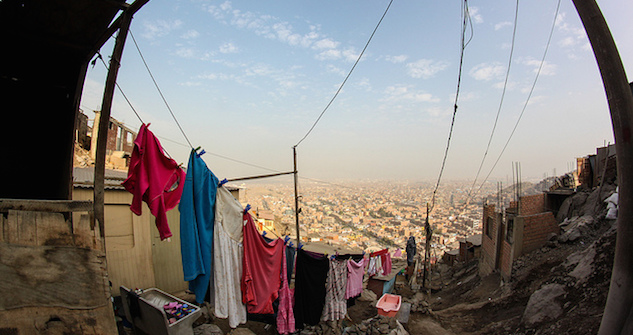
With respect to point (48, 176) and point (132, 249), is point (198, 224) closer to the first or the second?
point (48, 176)

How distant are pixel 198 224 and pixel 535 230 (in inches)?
443

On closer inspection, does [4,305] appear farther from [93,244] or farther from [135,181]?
[135,181]

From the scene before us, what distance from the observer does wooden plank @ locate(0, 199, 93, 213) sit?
2369mm

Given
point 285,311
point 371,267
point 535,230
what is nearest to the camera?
point 285,311

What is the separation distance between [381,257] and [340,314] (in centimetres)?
738

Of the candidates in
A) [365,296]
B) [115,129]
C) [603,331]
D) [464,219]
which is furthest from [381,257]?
[464,219]

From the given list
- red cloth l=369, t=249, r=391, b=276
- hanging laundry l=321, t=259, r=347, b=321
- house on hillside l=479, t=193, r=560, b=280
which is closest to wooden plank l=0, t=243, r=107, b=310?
hanging laundry l=321, t=259, r=347, b=321

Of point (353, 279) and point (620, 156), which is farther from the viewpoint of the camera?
point (353, 279)

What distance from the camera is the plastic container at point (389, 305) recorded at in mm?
7278

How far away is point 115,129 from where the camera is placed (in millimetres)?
21125

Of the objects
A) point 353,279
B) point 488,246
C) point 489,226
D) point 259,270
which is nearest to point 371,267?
point 488,246

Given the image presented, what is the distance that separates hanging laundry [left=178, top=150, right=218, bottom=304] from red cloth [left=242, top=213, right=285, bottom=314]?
55 centimetres

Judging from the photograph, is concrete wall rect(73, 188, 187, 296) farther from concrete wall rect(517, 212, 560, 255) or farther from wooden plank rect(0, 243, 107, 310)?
concrete wall rect(517, 212, 560, 255)

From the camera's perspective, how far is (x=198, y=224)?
13.2ft
